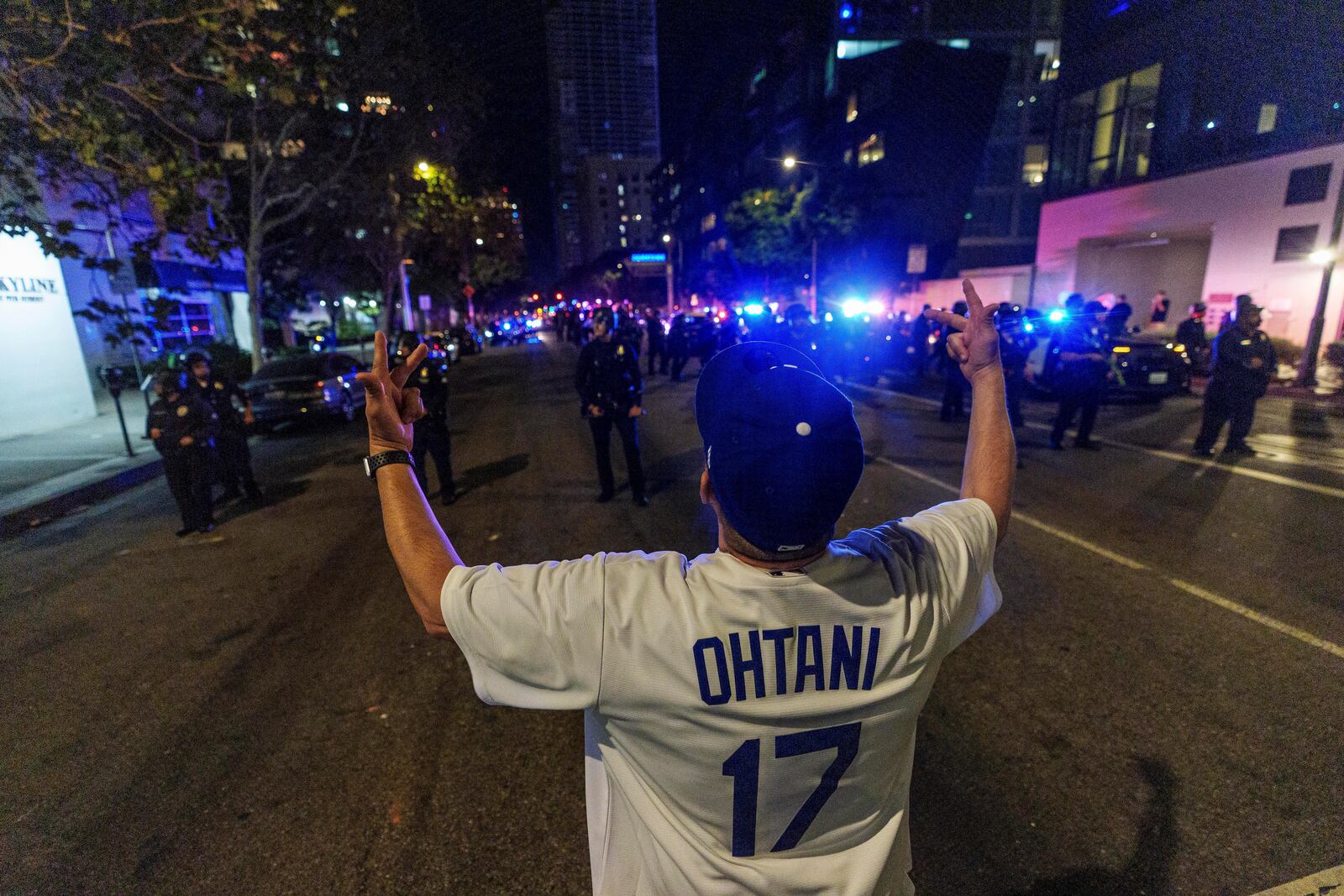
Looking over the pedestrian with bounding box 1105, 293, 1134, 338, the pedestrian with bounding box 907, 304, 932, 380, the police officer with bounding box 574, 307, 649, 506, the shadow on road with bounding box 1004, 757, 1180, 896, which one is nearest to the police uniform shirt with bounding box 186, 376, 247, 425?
the police officer with bounding box 574, 307, 649, 506

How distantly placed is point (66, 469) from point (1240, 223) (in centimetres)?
2654

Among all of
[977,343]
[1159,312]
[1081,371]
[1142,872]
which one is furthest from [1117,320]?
[977,343]

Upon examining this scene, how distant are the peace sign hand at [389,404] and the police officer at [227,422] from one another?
6514mm

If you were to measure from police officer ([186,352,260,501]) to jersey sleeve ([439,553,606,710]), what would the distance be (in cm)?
703

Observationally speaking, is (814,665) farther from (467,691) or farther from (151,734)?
(151,734)

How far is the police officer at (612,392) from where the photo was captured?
6883 millimetres

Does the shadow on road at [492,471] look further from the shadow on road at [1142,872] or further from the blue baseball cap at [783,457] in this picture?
the blue baseball cap at [783,457]

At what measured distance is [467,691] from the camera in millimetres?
3621

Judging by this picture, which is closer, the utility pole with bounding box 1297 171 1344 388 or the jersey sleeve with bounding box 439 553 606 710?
the jersey sleeve with bounding box 439 553 606 710

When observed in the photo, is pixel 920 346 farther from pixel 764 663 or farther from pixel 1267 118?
pixel 764 663

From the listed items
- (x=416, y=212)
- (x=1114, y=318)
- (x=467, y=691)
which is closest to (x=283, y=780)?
(x=467, y=691)

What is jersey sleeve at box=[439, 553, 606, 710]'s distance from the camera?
1060 millimetres

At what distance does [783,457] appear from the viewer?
1.02 meters

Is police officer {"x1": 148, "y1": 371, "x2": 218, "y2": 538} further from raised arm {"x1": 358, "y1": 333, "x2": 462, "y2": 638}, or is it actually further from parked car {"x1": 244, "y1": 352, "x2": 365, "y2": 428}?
raised arm {"x1": 358, "y1": 333, "x2": 462, "y2": 638}
